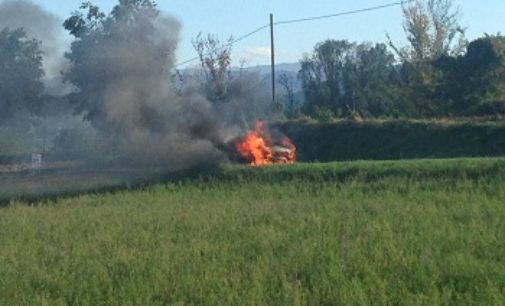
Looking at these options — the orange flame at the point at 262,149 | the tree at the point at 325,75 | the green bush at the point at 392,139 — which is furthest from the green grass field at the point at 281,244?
the tree at the point at 325,75

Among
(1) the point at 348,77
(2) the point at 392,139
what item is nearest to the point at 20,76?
(2) the point at 392,139

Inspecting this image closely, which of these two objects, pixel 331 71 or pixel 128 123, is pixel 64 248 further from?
pixel 331 71

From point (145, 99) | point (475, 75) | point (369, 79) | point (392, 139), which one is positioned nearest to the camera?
point (145, 99)

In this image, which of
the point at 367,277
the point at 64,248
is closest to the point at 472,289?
the point at 367,277

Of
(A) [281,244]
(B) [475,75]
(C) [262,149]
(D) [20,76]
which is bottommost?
(A) [281,244]

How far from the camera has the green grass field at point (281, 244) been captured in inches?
395

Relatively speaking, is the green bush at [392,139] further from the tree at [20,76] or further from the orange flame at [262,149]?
the tree at [20,76]

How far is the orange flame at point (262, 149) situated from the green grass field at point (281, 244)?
7.48m

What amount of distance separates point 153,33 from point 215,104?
3.38 m

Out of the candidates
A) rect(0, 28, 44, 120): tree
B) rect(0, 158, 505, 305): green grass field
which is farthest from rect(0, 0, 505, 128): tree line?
rect(0, 158, 505, 305): green grass field

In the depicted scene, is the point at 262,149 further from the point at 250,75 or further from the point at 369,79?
the point at 369,79

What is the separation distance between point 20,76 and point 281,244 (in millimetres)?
30014

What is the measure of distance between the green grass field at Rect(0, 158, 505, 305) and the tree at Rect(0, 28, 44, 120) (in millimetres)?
→ 18117

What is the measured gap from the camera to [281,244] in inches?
508
